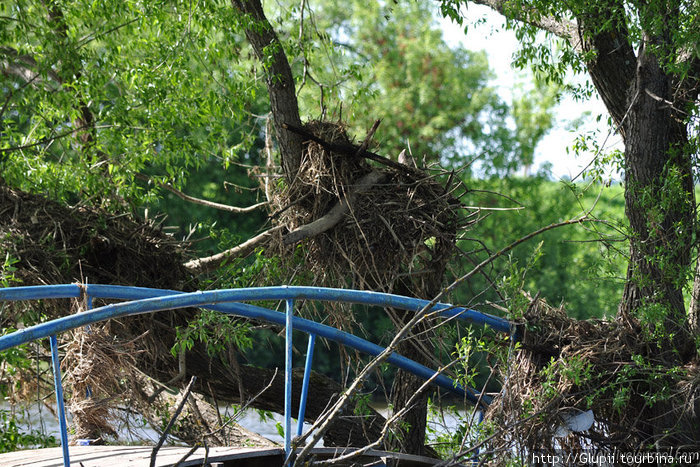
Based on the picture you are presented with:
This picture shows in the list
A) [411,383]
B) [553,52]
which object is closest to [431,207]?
[411,383]

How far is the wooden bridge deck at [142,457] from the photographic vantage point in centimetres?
311

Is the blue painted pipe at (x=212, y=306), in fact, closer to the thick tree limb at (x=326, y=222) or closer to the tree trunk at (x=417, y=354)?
the tree trunk at (x=417, y=354)

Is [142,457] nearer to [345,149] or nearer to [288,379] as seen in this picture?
[288,379]

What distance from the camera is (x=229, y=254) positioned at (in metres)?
5.59

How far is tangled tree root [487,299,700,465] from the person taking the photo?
12.1 feet

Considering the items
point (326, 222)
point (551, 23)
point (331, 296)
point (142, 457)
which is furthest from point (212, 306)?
point (551, 23)

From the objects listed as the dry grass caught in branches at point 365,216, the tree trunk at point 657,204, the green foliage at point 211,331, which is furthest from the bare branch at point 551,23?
the green foliage at point 211,331

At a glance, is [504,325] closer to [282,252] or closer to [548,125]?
[282,252]

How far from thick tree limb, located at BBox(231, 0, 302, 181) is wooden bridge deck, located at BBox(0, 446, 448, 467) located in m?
1.82

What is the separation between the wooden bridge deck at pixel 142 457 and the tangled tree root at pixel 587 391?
1.90 feet

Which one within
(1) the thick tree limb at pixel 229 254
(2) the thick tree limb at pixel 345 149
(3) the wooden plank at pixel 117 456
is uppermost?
(2) the thick tree limb at pixel 345 149

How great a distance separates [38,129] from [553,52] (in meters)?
3.80

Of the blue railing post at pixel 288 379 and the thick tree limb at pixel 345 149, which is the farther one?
the thick tree limb at pixel 345 149

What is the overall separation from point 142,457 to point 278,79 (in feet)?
8.39
